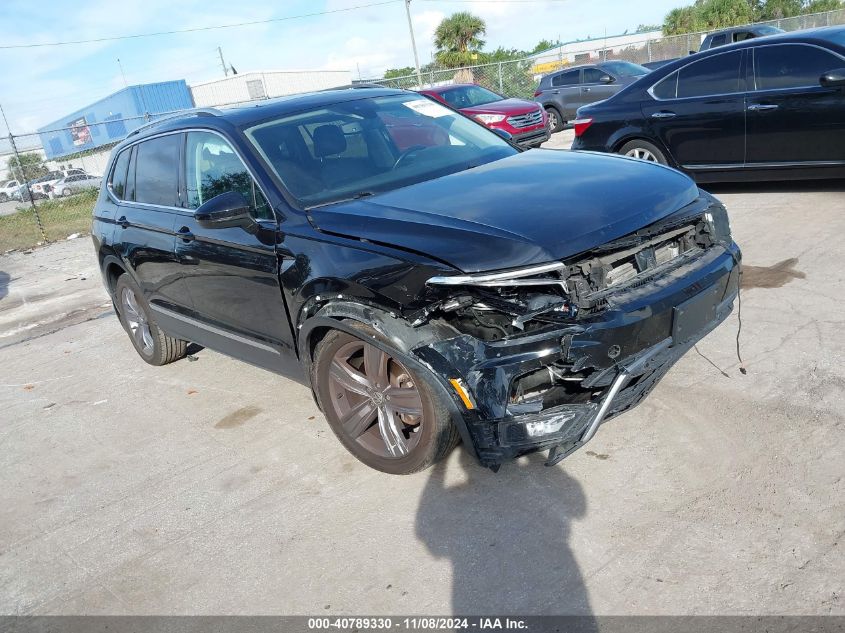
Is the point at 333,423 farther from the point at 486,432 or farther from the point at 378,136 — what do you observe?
the point at 378,136

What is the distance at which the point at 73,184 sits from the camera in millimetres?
23438

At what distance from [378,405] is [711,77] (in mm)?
6087

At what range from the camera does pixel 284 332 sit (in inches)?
159

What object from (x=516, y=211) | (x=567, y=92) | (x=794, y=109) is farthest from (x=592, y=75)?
(x=516, y=211)

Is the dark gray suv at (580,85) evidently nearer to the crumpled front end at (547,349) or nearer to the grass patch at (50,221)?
the grass patch at (50,221)

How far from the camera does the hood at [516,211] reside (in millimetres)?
3053

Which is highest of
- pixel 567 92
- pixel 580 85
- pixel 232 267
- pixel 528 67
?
pixel 528 67

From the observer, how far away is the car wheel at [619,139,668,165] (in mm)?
8195

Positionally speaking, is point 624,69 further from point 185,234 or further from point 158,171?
point 185,234

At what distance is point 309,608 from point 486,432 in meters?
1.00

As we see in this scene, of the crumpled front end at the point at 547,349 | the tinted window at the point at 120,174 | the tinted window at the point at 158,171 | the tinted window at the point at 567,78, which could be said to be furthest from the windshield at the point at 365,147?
the tinted window at the point at 567,78

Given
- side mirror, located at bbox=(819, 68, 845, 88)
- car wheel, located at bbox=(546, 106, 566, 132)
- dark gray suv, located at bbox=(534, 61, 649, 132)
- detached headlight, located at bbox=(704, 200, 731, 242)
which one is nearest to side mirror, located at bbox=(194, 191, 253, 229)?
detached headlight, located at bbox=(704, 200, 731, 242)

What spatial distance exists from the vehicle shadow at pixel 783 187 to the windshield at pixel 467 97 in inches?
299

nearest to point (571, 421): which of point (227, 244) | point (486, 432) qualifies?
point (486, 432)
